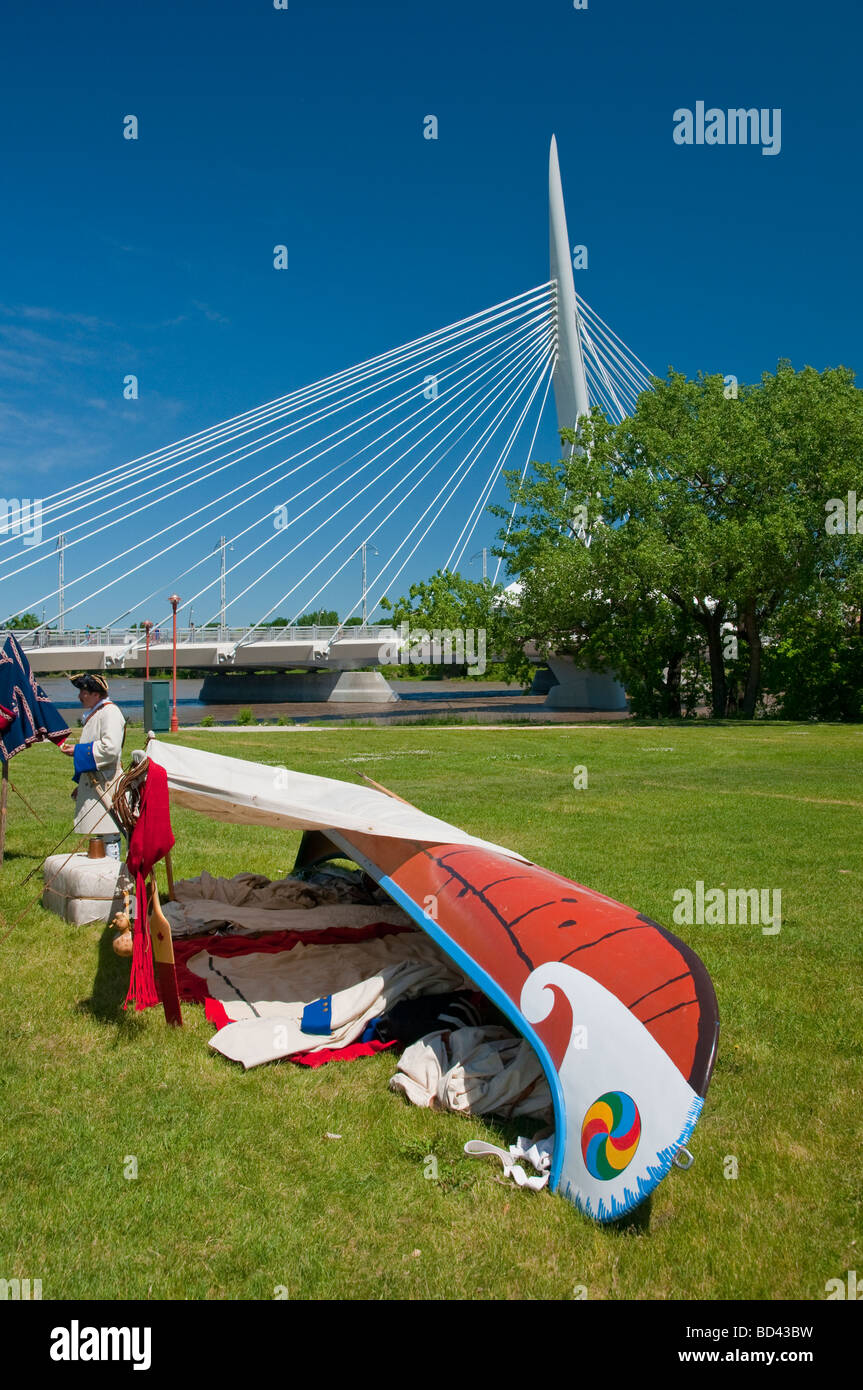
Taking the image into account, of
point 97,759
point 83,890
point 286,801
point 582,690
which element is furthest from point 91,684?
point 582,690

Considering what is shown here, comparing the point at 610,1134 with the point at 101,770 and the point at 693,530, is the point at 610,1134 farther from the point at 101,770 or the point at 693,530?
the point at 693,530

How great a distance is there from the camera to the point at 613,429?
33.5 meters

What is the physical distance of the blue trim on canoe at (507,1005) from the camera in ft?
12.9

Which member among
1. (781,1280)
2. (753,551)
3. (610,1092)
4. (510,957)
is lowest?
(781,1280)

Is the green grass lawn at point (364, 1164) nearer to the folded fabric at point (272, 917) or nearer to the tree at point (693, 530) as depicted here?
the folded fabric at point (272, 917)

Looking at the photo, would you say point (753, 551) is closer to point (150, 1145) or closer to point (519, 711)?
point (519, 711)

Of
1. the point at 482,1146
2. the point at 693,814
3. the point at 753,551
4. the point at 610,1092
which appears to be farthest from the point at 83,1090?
the point at 753,551

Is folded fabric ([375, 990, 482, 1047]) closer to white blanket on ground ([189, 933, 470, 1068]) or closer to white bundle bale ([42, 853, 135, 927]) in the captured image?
white blanket on ground ([189, 933, 470, 1068])

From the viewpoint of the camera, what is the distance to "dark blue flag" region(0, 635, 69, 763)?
8.69m

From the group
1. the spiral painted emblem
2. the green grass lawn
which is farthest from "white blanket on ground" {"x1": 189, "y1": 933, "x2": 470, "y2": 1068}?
the spiral painted emblem

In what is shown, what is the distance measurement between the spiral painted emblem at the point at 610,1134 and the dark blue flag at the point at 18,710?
21.4ft

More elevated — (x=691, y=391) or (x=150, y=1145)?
(x=691, y=391)

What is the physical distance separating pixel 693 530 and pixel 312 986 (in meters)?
26.2

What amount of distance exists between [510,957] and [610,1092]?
903 millimetres
